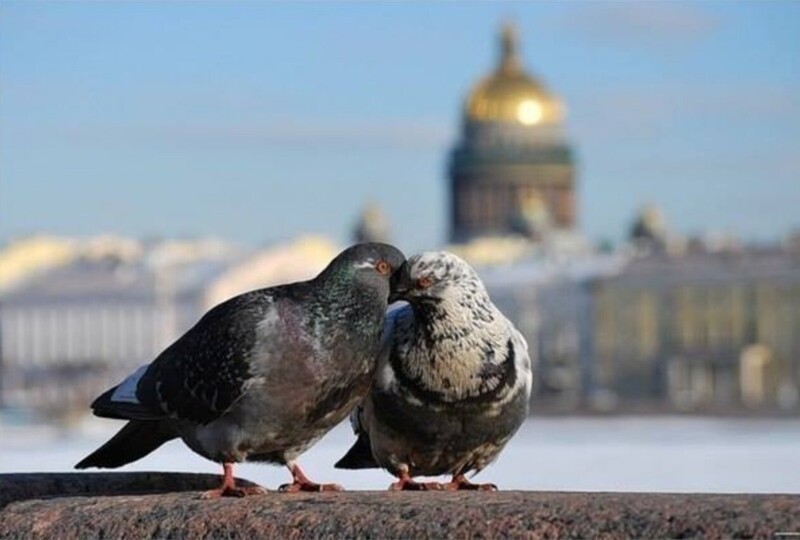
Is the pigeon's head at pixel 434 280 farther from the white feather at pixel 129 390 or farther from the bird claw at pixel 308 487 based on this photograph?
the white feather at pixel 129 390

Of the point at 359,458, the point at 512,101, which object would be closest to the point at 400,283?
the point at 359,458

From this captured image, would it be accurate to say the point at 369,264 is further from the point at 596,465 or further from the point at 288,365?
the point at 596,465

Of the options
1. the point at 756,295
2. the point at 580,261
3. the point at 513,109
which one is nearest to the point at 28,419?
the point at 756,295

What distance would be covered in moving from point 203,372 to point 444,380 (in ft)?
1.02

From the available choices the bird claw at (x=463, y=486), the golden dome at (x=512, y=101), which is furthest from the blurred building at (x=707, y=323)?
the bird claw at (x=463, y=486)

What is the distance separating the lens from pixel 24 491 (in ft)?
13.2

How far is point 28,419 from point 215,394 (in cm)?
3409

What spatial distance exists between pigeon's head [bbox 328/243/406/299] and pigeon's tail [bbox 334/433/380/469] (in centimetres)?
48

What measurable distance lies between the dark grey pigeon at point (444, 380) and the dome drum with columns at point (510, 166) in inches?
3134

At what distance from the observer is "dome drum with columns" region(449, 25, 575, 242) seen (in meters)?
85.2

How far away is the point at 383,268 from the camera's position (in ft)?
12.1

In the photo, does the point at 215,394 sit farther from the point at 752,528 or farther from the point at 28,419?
the point at 28,419

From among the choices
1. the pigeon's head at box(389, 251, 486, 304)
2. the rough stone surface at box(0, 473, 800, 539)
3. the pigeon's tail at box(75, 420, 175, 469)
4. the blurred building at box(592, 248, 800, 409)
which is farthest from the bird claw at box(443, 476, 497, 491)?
the blurred building at box(592, 248, 800, 409)

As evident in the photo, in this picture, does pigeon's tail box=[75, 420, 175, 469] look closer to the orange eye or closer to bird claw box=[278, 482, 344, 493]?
bird claw box=[278, 482, 344, 493]
